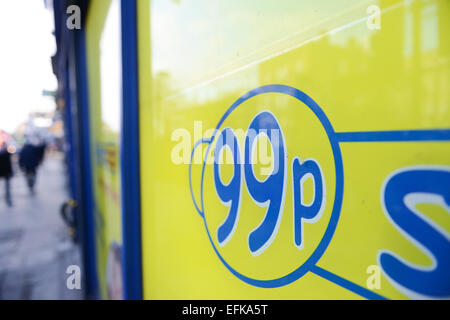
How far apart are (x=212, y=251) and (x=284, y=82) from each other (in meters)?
0.53

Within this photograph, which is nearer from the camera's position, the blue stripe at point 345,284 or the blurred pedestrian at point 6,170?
the blue stripe at point 345,284

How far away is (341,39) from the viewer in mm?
569

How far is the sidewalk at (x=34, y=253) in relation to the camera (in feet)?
10.0

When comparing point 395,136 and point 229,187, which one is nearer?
point 395,136

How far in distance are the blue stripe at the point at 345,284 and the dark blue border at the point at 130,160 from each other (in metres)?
1.01

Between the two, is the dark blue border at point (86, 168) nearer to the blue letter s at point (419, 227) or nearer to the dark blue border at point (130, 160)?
the dark blue border at point (130, 160)

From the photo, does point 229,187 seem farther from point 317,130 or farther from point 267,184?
point 317,130

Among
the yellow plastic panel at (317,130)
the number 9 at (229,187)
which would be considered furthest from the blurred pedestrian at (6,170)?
the number 9 at (229,187)

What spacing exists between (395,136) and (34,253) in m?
4.47

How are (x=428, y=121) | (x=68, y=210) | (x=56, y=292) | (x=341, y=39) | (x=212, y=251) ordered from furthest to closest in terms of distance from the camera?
(x=68, y=210) → (x=56, y=292) → (x=212, y=251) → (x=341, y=39) → (x=428, y=121)

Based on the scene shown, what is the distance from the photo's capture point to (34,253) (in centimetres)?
396

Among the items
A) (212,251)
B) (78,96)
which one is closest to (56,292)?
(78,96)

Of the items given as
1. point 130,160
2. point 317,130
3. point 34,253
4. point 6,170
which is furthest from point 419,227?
point 6,170

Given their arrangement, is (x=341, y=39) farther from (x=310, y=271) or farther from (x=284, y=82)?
(x=310, y=271)
